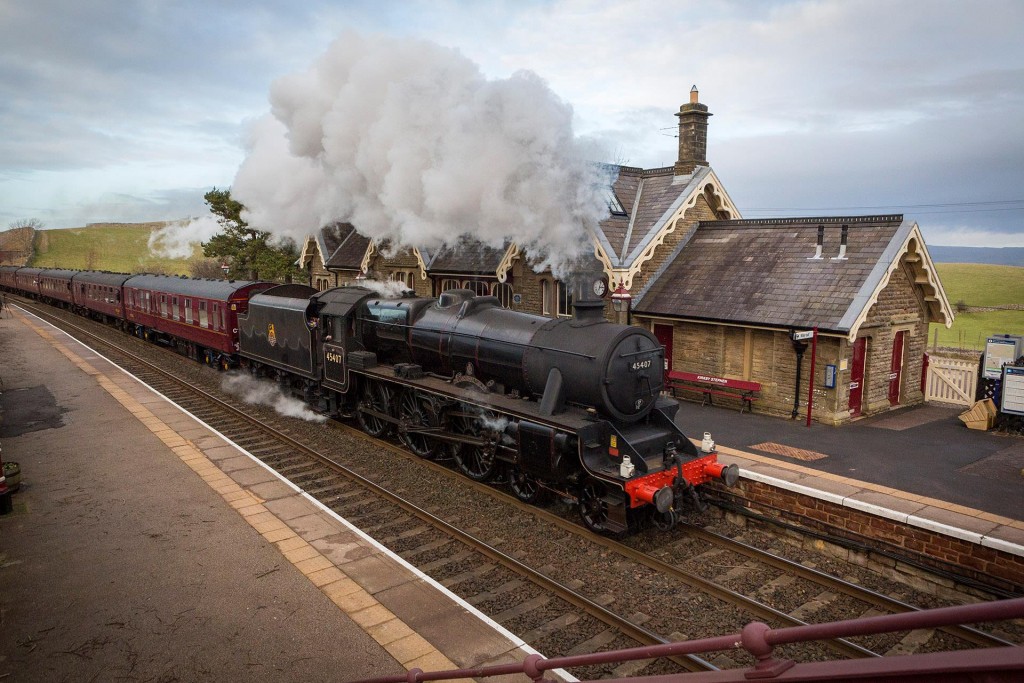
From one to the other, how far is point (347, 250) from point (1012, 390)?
2429 centimetres

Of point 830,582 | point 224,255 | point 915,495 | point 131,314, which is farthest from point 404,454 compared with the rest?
point 224,255

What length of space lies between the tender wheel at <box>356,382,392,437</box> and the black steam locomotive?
30mm

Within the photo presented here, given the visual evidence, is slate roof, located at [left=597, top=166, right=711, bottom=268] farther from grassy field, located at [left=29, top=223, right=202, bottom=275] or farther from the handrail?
grassy field, located at [left=29, top=223, right=202, bottom=275]

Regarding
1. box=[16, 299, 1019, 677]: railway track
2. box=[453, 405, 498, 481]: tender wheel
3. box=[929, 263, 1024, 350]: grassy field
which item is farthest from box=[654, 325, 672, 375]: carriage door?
box=[929, 263, 1024, 350]: grassy field

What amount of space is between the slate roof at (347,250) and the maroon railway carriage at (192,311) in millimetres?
6571

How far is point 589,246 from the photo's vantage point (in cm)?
1481

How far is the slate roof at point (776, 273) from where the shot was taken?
13023 mm

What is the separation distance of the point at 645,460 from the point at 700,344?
Answer: 7.15 meters

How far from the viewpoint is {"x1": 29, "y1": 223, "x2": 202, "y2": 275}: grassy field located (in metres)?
75.8

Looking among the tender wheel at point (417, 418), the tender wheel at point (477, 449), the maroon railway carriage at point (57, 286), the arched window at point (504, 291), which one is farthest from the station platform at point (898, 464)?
the maroon railway carriage at point (57, 286)

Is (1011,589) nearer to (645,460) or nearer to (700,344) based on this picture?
(645,460)

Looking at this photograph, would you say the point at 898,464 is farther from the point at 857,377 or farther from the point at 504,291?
the point at 504,291

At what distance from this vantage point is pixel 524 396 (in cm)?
983

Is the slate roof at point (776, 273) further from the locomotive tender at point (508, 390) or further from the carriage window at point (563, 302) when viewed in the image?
the locomotive tender at point (508, 390)
